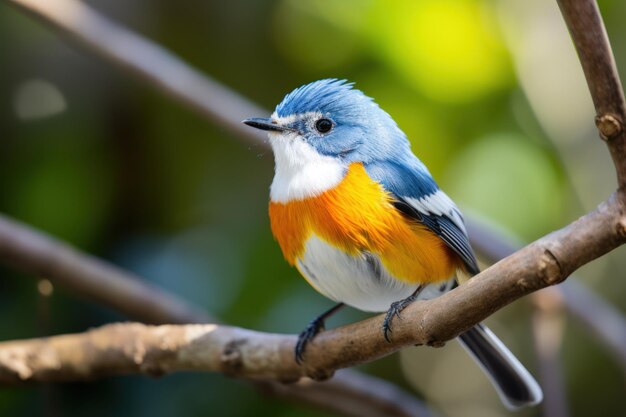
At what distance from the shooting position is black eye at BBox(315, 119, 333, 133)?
8.46 feet

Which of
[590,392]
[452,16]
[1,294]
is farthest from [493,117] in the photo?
[1,294]

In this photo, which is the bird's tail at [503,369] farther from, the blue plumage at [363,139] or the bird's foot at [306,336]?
the bird's foot at [306,336]

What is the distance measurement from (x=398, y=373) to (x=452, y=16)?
1760 mm

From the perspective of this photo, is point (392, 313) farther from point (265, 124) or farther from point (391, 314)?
point (265, 124)

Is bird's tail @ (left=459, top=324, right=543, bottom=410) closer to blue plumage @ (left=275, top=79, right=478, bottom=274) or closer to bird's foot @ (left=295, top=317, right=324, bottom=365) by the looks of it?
blue plumage @ (left=275, top=79, right=478, bottom=274)

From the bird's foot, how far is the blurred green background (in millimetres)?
626

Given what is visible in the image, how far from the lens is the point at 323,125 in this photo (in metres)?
2.59

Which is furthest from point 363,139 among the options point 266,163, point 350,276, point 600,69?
point 266,163

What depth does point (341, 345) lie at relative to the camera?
2367 mm

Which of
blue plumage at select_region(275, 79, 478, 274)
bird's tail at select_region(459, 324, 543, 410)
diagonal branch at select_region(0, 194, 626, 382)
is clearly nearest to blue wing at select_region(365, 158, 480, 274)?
blue plumage at select_region(275, 79, 478, 274)

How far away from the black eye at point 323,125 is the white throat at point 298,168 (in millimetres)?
68

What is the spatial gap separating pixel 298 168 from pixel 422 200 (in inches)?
16.4

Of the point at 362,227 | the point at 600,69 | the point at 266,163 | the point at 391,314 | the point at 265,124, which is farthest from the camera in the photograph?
the point at 266,163

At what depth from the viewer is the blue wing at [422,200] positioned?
8.25 ft
